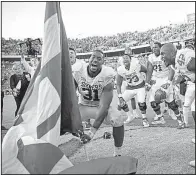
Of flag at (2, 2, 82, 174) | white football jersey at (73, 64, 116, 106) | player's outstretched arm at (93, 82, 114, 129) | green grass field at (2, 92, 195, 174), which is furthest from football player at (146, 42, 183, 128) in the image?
flag at (2, 2, 82, 174)

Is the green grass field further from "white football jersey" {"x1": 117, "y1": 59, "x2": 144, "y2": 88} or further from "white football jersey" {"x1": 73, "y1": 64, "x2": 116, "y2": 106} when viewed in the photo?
"white football jersey" {"x1": 117, "y1": 59, "x2": 144, "y2": 88}

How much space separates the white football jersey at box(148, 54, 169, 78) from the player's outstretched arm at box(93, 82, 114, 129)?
195 cm

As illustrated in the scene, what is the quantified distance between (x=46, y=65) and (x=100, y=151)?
1197 millimetres

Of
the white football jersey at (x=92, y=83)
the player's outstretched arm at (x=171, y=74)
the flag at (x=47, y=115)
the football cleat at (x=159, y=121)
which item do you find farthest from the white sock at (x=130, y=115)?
the flag at (x=47, y=115)

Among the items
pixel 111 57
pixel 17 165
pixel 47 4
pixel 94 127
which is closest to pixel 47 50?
pixel 47 4

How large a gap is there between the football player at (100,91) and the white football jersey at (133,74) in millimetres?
1847

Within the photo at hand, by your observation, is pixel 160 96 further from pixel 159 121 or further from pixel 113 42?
pixel 113 42

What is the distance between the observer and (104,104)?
250 centimetres

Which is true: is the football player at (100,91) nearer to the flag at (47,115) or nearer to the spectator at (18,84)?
A: the flag at (47,115)

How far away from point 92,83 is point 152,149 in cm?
88

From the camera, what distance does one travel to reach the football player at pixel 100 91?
2546 mm

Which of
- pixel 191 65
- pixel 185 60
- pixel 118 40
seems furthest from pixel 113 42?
pixel 191 65

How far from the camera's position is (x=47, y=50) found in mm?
2205

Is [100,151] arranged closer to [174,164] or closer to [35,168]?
[174,164]
